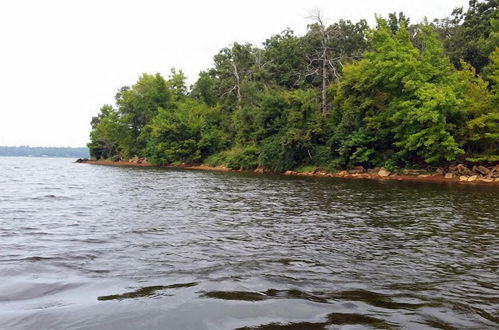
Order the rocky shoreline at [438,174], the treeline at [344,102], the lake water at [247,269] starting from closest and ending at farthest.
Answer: the lake water at [247,269] → the rocky shoreline at [438,174] → the treeline at [344,102]

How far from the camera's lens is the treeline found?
30219mm

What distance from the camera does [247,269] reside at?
6.61 meters

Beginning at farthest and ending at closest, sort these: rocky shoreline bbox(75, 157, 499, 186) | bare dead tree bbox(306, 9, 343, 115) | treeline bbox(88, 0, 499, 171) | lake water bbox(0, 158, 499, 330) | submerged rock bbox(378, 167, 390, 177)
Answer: bare dead tree bbox(306, 9, 343, 115)
submerged rock bbox(378, 167, 390, 177)
treeline bbox(88, 0, 499, 171)
rocky shoreline bbox(75, 157, 499, 186)
lake water bbox(0, 158, 499, 330)

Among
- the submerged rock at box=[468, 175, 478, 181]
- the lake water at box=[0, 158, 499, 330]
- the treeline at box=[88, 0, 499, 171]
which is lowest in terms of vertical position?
the lake water at box=[0, 158, 499, 330]

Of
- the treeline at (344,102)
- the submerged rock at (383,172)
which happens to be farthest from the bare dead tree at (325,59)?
the submerged rock at (383,172)

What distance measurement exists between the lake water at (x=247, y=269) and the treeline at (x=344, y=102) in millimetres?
20503

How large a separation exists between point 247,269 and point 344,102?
3362cm

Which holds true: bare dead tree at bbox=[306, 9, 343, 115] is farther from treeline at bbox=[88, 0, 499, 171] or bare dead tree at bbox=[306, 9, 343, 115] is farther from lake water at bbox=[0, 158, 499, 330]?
lake water at bbox=[0, 158, 499, 330]

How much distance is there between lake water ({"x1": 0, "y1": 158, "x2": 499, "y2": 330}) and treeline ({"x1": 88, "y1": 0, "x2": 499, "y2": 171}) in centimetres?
2050

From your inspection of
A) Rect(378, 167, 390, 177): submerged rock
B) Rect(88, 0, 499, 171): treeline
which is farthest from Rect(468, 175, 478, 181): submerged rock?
Rect(378, 167, 390, 177): submerged rock

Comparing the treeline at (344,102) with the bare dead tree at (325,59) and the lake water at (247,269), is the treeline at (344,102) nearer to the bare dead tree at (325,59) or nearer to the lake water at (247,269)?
the bare dead tree at (325,59)

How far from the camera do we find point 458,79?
32.2 metres

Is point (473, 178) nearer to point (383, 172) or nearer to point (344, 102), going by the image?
point (383, 172)

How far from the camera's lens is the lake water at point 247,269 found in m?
4.56
